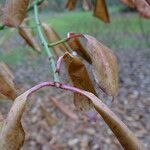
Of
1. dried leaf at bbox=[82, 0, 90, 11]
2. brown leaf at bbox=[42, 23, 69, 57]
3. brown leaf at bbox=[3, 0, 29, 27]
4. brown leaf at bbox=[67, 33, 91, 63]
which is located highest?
brown leaf at bbox=[3, 0, 29, 27]

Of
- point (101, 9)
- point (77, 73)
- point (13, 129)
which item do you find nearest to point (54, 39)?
point (101, 9)

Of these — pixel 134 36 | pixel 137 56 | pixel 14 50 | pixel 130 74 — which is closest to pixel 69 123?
pixel 130 74

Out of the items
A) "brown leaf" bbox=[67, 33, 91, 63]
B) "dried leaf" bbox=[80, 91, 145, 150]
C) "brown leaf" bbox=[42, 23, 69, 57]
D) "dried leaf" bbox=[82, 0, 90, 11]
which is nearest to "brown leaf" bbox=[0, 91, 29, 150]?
"dried leaf" bbox=[80, 91, 145, 150]

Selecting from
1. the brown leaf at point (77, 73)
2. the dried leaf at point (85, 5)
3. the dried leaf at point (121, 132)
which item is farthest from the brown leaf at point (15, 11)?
the dried leaf at point (85, 5)

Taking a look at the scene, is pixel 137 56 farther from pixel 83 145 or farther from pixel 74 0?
pixel 74 0

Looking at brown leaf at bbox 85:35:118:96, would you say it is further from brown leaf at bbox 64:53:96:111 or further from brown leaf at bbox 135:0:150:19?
brown leaf at bbox 135:0:150:19
